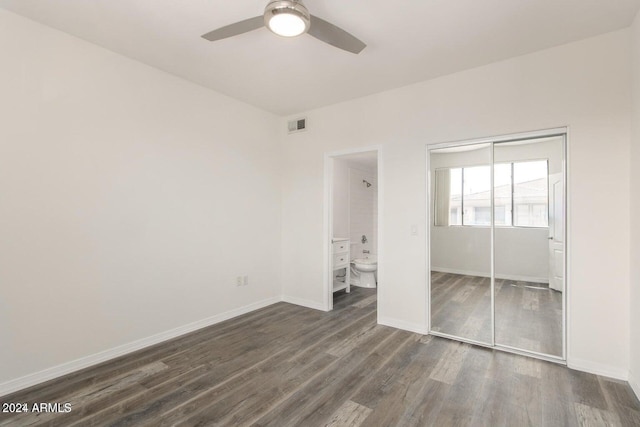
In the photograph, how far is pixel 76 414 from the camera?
1983 millimetres

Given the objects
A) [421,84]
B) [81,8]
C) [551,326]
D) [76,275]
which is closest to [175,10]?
[81,8]

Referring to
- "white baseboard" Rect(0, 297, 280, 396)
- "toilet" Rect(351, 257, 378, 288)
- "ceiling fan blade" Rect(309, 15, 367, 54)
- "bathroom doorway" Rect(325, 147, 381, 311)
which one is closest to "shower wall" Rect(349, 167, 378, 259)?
"bathroom doorway" Rect(325, 147, 381, 311)

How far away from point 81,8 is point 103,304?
2465mm

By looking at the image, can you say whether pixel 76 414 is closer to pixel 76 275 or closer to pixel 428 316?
pixel 76 275

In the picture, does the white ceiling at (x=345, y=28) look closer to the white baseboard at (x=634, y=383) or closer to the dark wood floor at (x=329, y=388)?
the white baseboard at (x=634, y=383)

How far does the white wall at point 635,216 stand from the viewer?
218cm

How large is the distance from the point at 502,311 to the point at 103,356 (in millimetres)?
3965

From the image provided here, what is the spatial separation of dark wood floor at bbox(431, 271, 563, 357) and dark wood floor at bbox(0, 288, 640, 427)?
0.20 metres

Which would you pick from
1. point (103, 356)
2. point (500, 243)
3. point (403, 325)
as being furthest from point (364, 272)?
point (103, 356)

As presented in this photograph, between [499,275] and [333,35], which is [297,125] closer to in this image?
[333,35]

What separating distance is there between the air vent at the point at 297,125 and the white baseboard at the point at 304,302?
257cm

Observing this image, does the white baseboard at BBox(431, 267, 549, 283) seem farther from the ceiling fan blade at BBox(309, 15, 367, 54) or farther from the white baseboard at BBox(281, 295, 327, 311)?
the ceiling fan blade at BBox(309, 15, 367, 54)

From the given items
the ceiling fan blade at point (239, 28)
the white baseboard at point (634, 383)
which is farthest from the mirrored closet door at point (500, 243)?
the ceiling fan blade at point (239, 28)

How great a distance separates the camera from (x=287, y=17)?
71.5 inches
